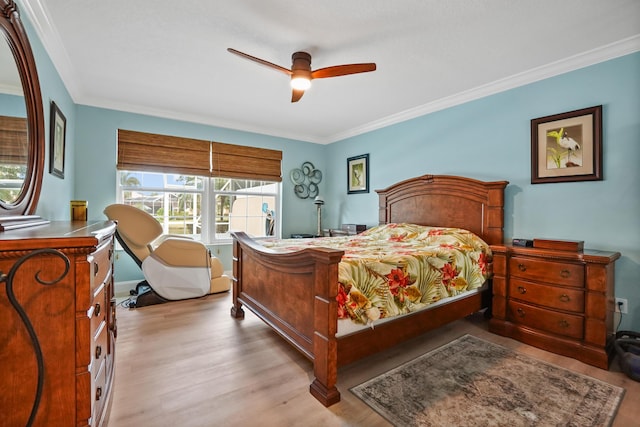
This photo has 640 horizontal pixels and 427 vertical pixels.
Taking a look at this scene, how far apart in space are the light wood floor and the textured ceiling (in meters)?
2.43

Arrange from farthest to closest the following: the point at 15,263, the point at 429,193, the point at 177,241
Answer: the point at 429,193
the point at 177,241
the point at 15,263

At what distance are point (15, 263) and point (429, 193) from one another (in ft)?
11.9

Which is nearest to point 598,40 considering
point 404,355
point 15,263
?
point 404,355

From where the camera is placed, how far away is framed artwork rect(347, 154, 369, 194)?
4.71m

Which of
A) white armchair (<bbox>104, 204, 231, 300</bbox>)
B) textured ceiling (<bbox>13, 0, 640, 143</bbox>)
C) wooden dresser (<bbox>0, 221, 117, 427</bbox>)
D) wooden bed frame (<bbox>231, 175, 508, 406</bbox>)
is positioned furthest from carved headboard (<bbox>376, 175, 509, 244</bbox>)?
wooden dresser (<bbox>0, 221, 117, 427</bbox>)

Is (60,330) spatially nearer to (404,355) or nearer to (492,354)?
(404,355)

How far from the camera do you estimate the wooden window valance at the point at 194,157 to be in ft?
12.6

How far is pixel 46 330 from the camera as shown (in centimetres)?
95

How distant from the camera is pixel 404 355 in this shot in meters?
2.21

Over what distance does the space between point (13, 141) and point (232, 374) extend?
1.85m

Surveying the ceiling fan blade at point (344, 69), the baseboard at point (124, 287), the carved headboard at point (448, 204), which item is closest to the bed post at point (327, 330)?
the ceiling fan blade at point (344, 69)

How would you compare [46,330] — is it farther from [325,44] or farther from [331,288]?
[325,44]

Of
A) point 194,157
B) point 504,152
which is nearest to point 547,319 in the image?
point 504,152

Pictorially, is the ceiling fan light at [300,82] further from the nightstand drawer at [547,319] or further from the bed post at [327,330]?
the nightstand drawer at [547,319]
